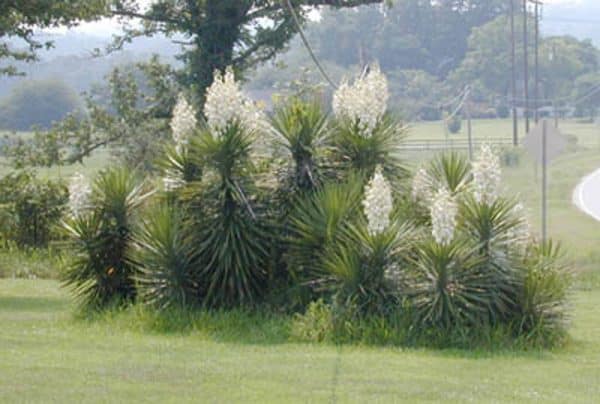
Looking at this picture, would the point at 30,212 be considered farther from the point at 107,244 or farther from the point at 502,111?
the point at 502,111

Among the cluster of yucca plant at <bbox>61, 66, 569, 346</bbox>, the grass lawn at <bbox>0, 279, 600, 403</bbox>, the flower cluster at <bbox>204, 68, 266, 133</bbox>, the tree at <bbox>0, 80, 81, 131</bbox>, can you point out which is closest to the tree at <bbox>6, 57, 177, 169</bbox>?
the tree at <bbox>0, 80, 81, 131</bbox>

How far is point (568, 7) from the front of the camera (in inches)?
5453

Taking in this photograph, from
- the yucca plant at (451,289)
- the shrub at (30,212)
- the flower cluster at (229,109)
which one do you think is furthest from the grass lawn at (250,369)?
the shrub at (30,212)

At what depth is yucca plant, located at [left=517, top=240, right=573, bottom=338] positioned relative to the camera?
14.3 meters

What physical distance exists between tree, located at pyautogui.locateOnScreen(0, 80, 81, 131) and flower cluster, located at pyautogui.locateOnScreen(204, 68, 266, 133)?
38.9 m

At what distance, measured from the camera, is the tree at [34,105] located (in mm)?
54469

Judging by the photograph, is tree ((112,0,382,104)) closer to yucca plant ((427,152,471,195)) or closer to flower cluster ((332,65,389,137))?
flower cluster ((332,65,389,137))

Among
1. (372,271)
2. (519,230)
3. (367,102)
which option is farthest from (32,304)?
(519,230)

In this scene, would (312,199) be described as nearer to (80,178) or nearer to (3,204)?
(80,178)

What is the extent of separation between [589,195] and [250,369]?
47711mm

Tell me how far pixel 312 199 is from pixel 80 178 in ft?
10.8

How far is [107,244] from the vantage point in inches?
649

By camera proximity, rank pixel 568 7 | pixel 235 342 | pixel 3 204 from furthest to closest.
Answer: pixel 568 7 → pixel 3 204 → pixel 235 342

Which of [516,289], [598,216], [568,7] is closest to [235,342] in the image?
[516,289]
